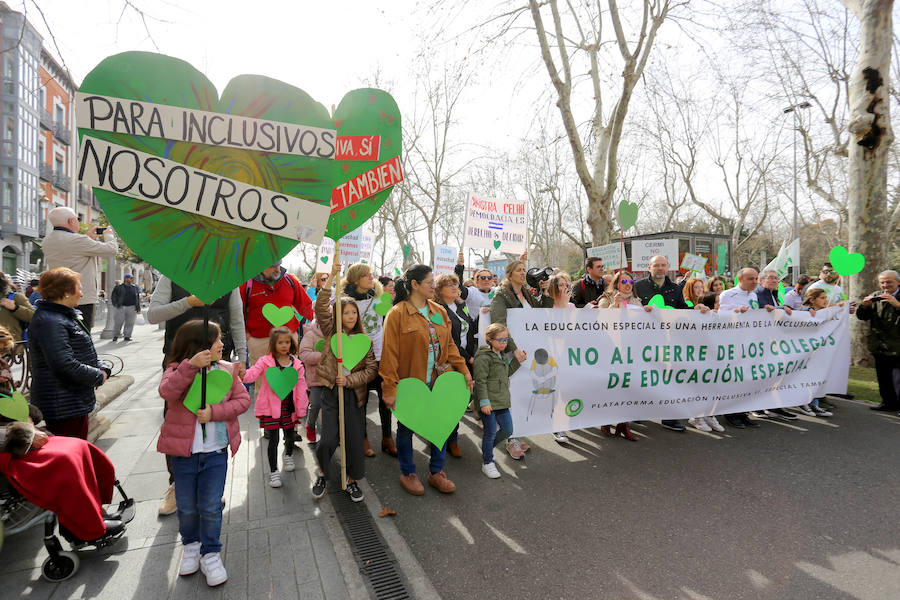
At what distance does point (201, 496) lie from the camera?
2705mm

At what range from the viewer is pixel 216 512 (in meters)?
2.70

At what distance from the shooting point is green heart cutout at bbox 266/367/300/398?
3.65 meters

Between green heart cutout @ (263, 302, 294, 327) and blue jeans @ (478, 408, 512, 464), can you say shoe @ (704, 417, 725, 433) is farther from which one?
green heart cutout @ (263, 302, 294, 327)

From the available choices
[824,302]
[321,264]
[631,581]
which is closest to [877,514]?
[631,581]

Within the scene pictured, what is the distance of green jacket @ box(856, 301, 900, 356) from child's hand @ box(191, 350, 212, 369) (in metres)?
7.83

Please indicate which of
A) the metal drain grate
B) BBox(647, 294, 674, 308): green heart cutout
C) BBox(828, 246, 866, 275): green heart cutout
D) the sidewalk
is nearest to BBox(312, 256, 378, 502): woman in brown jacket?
the metal drain grate

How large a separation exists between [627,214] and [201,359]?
16.2 ft

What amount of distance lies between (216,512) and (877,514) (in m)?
4.47

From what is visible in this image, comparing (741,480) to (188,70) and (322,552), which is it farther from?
(188,70)

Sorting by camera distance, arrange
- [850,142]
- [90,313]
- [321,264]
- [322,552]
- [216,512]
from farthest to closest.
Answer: [321,264] < [850,142] < [90,313] < [322,552] < [216,512]

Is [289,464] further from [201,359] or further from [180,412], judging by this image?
[201,359]

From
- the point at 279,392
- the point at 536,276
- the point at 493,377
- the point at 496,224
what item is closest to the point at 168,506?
the point at 279,392

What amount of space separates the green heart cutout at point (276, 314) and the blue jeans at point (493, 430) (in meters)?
1.84

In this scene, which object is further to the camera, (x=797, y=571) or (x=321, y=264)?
(x=321, y=264)
